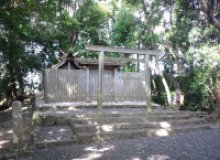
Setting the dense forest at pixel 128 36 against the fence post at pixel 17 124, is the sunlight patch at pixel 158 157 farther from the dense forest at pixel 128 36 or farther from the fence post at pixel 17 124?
the dense forest at pixel 128 36

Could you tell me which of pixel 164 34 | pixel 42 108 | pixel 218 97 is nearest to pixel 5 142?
pixel 42 108

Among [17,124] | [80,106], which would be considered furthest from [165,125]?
[80,106]

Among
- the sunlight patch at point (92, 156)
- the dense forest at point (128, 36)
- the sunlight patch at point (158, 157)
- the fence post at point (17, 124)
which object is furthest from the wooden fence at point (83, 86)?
the sunlight patch at point (158, 157)

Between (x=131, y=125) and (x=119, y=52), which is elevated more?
(x=119, y=52)

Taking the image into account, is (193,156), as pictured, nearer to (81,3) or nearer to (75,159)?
(75,159)

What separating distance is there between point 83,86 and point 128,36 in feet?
35.5

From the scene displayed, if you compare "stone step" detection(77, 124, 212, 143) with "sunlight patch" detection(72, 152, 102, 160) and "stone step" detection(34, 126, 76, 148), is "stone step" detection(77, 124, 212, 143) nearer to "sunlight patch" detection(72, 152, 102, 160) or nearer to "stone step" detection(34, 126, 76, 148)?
"stone step" detection(34, 126, 76, 148)

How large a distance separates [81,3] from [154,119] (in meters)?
19.1

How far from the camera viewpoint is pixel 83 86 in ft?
56.5

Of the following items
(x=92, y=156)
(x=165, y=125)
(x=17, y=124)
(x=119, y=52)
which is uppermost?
(x=119, y=52)

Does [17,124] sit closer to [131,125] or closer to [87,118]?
[87,118]

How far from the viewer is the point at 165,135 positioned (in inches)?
403

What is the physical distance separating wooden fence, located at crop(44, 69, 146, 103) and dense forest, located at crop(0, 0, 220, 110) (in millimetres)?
2925

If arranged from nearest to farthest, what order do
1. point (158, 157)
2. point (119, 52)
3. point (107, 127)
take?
1. point (158, 157)
2. point (107, 127)
3. point (119, 52)
